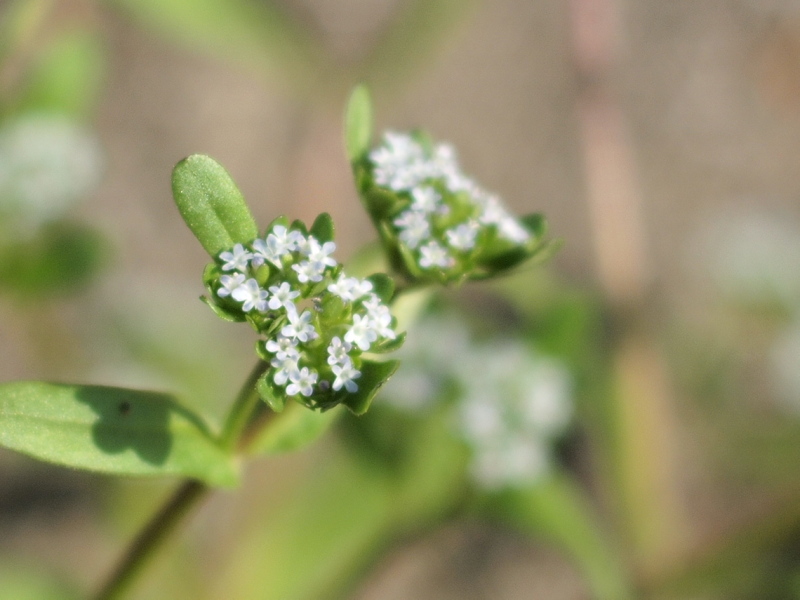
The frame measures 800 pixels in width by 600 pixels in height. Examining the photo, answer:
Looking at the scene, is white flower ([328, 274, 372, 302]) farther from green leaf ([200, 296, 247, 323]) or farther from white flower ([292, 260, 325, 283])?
green leaf ([200, 296, 247, 323])

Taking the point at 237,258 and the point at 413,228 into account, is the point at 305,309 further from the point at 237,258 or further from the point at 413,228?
the point at 413,228

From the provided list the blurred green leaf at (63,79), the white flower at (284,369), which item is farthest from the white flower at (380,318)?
the blurred green leaf at (63,79)

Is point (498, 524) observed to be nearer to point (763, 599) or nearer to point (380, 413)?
point (380, 413)

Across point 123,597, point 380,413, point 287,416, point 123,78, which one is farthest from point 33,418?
point 123,78

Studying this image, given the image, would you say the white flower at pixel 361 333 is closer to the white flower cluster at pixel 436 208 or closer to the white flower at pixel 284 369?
the white flower at pixel 284 369

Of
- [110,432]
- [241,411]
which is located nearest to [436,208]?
[241,411]
